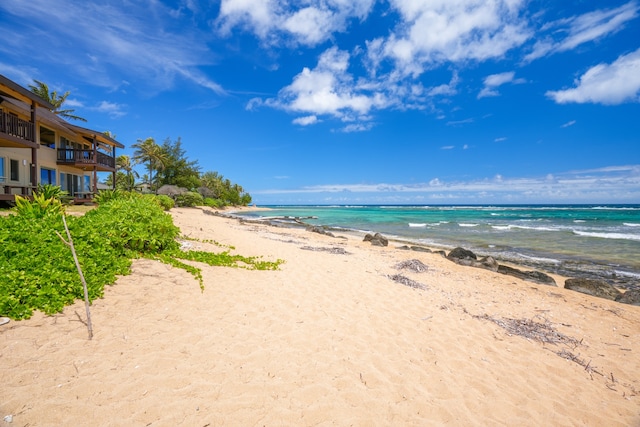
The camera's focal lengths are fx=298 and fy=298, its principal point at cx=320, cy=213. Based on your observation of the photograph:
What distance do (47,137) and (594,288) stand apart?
106 ft

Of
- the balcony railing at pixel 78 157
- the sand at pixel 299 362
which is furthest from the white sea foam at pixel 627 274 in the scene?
the balcony railing at pixel 78 157

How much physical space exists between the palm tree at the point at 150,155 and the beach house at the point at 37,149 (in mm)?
18391

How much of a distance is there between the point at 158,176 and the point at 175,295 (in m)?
52.8

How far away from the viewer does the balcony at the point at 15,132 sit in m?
14.5

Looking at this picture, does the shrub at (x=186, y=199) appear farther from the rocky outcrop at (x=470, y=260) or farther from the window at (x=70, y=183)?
the rocky outcrop at (x=470, y=260)

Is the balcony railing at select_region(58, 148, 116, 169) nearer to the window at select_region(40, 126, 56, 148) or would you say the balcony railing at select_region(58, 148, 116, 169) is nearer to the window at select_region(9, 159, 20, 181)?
the window at select_region(40, 126, 56, 148)

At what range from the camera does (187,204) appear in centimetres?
4453

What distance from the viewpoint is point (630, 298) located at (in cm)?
915

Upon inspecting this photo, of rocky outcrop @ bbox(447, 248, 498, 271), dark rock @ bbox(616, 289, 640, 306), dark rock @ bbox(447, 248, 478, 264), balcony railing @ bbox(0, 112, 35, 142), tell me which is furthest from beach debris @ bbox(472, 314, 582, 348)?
balcony railing @ bbox(0, 112, 35, 142)

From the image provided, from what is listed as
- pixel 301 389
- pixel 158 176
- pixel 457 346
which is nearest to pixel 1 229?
pixel 301 389

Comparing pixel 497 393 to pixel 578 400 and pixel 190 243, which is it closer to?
pixel 578 400

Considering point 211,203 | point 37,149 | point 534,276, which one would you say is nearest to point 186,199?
point 211,203

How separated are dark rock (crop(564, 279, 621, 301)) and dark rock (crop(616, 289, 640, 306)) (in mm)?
170

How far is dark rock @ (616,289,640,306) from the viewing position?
9062mm
